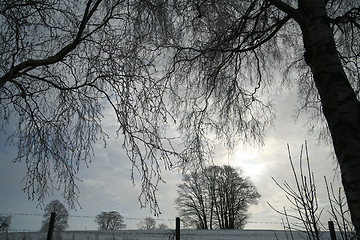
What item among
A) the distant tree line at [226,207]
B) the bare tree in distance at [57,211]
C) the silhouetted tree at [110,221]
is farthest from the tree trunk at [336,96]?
the silhouetted tree at [110,221]

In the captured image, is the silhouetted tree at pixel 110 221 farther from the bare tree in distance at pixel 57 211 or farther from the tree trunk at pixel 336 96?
the tree trunk at pixel 336 96

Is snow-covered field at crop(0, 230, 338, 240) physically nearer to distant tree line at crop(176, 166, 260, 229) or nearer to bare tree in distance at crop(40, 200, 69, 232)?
bare tree in distance at crop(40, 200, 69, 232)

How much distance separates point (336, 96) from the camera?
2113 mm

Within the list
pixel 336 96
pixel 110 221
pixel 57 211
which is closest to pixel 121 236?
pixel 57 211

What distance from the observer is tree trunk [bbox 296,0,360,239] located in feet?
6.04

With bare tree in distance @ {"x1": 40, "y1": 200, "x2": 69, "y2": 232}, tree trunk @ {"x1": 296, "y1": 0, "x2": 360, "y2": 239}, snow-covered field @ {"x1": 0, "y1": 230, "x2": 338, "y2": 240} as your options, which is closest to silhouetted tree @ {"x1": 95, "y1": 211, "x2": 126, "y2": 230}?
bare tree in distance @ {"x1": 40, "y1": 200, "x2": 69, "y2": 232}

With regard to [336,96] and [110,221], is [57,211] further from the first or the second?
[110,221]

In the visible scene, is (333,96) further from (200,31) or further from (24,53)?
(24,53)

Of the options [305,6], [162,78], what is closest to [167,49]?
[162,78]

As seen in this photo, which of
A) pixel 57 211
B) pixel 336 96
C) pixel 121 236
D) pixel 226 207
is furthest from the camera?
pixel 226 207

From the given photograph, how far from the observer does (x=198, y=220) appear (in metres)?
26.3

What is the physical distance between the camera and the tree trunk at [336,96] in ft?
6.04

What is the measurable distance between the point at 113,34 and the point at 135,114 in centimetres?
137

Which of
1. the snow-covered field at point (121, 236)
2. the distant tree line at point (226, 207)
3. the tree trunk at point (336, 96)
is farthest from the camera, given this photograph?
the distant tree line at point (226, 207)
